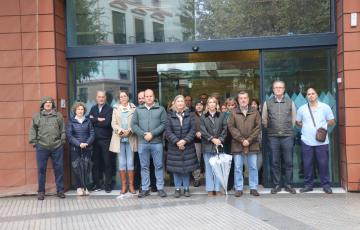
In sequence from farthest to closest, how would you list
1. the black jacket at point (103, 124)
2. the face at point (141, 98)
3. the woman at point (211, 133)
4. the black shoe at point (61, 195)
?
the black jacket at point (103, 124)
the face at point (141, 98)
the black shoe at point (61, 195)
the woman at point (211, 133)

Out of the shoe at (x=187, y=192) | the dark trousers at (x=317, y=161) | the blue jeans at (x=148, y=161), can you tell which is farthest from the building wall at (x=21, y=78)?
the dark trousers at (x=317, y=161)

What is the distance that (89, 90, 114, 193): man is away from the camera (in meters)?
9.38

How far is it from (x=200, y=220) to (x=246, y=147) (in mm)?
2076

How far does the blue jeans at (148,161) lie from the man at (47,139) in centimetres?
146

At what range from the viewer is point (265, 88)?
376 inches

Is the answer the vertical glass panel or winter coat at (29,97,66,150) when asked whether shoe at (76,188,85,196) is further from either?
the vertical glass panel

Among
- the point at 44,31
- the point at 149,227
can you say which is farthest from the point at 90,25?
the point at 149,227

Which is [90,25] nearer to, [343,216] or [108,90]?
[108,90]

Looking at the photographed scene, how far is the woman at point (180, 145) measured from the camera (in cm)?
873

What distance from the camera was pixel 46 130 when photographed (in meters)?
8.95

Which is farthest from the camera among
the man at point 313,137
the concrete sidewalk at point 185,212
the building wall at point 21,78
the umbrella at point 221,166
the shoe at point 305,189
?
the building wall at point 21,78

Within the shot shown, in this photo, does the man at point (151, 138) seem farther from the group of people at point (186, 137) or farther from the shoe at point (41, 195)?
the shoe at point (41, 195)

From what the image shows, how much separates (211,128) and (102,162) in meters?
2.28

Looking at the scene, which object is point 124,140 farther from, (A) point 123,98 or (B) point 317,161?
(B) point 317,161
